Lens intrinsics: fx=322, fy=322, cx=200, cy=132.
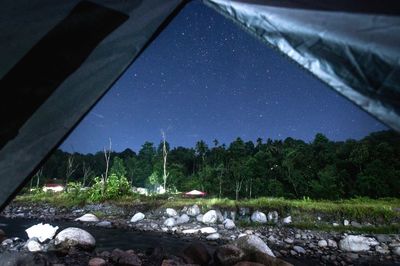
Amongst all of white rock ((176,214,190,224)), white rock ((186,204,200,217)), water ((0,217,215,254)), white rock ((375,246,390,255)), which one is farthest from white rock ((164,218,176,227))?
white rock ((375,246,390,255))

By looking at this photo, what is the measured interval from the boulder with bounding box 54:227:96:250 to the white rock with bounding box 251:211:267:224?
1134 cm

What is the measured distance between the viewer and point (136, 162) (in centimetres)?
4619

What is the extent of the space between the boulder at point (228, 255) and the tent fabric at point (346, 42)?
8.33 metres

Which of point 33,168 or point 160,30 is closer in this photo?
point 160,30

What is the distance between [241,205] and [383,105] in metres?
20.0

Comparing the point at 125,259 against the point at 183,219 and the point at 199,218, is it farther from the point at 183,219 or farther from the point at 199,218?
the point at 199,218

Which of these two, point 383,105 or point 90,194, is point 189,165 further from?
point 383,105

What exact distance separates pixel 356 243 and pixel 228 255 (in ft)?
26.9

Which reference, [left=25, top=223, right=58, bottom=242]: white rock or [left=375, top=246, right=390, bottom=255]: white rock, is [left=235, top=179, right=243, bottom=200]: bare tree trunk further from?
[left=25, top=223, right=58, bottom=242]: white rock

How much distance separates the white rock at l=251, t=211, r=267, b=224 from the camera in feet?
62.6

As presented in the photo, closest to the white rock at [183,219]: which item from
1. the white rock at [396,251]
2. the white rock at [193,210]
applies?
the white rock at [193,210]

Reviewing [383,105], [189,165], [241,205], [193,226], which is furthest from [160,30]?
[189,165]

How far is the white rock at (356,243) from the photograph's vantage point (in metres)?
13.8

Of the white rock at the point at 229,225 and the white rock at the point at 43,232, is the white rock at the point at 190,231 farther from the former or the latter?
the white rock at the point at 43,232
